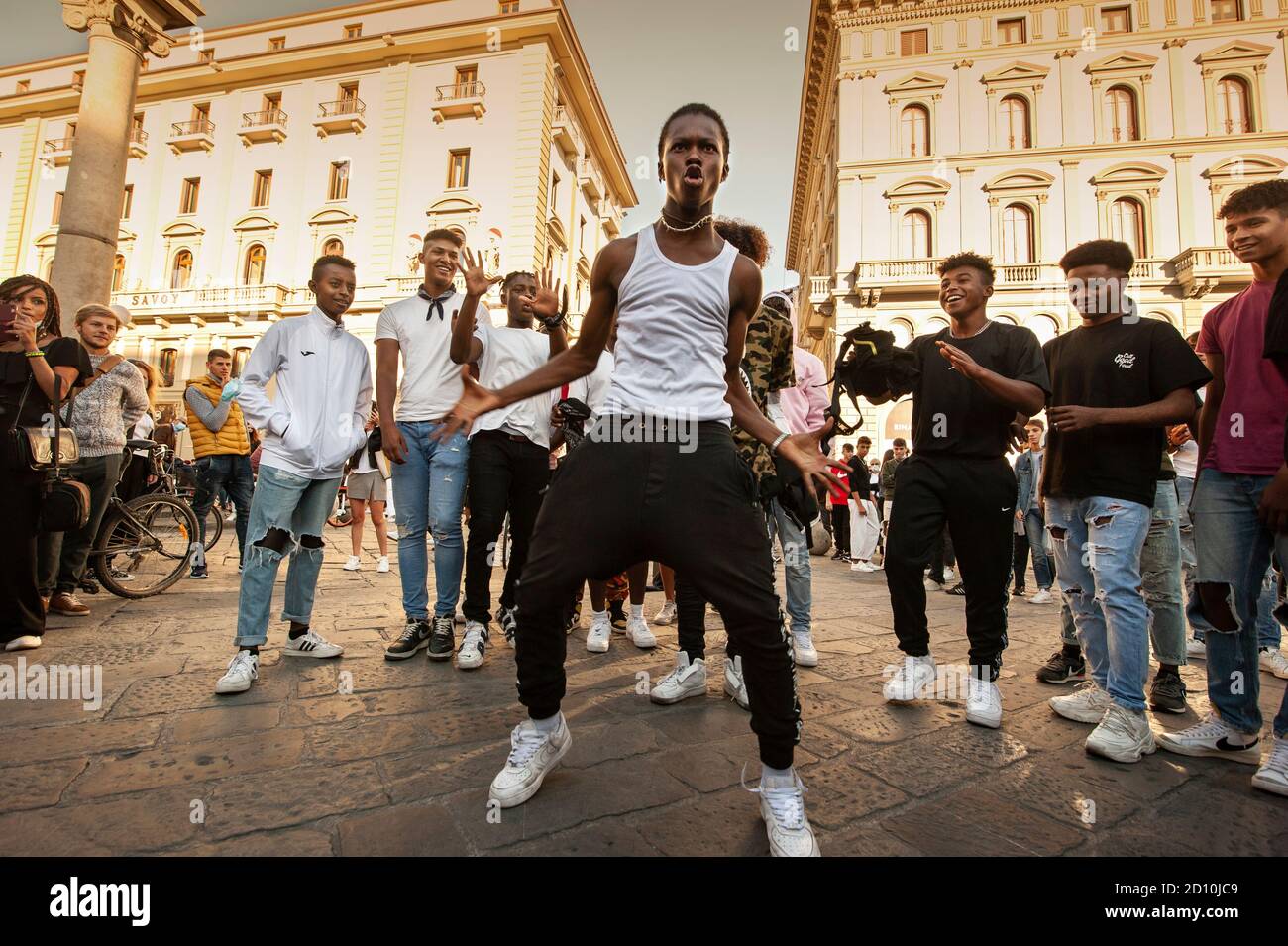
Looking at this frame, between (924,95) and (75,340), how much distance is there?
2761 centimetres

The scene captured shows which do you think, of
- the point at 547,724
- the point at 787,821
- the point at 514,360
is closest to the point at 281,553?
the point at 514,360

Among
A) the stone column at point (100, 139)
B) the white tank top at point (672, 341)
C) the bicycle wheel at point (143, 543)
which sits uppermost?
the stone column at point (100, 139)

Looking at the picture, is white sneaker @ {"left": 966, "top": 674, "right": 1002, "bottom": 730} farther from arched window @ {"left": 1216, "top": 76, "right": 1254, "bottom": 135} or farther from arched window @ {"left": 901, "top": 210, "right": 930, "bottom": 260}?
arched window @ {"left": 1216, "top": 76, "right": 1254, "bottom": 135}

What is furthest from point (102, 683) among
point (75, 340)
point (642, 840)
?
point (642, 840)

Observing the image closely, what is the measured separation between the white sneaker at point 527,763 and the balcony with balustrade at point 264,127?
104ft

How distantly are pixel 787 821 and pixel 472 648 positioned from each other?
2.08 metres

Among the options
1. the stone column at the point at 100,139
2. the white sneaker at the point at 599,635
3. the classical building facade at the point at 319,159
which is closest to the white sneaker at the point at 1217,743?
the white sneaker at the point at 599,635

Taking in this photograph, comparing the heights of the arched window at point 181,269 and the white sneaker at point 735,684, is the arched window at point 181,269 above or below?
above

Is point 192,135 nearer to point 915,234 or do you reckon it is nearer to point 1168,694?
point 915,234

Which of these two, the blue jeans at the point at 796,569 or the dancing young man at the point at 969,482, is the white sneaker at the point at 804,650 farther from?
the dancing young man at the point at 969,482

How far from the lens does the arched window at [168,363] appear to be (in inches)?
1044

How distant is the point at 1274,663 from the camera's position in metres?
3.71

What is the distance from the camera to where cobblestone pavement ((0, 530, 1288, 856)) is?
162 centimetres
